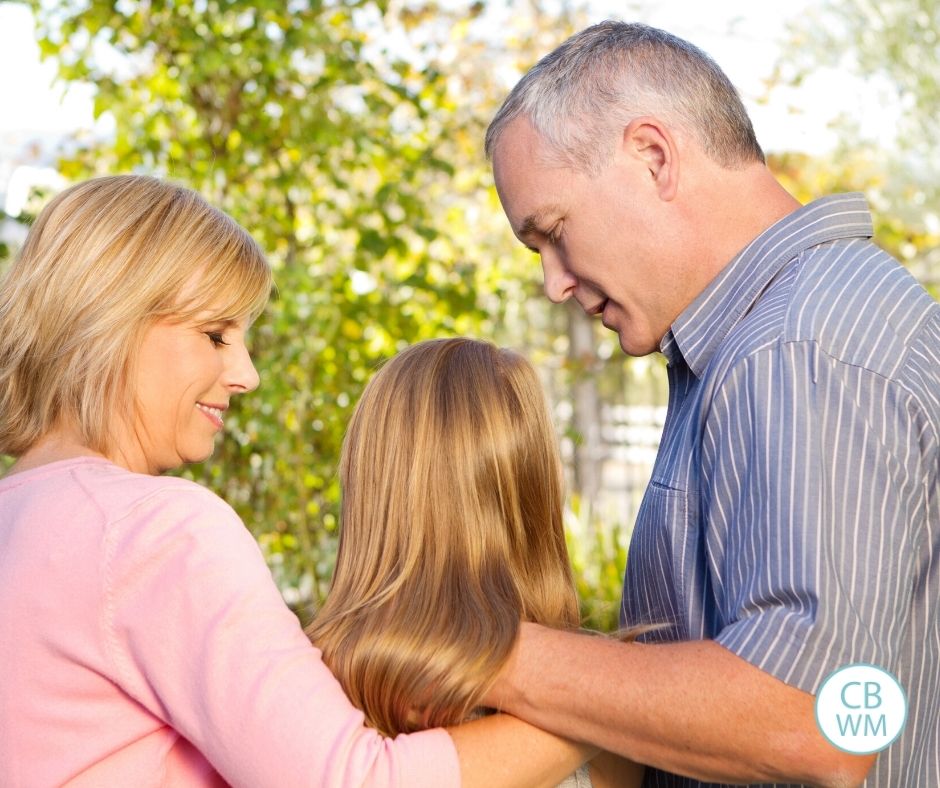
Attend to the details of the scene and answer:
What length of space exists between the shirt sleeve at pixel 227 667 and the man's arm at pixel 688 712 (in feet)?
0.62

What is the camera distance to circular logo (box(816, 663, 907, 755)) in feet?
4.33

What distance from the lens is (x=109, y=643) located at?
1.46 metres

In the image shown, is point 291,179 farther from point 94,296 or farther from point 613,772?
point 613,772

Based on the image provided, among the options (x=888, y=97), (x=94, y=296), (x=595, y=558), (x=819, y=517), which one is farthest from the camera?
(x=888, y=97)

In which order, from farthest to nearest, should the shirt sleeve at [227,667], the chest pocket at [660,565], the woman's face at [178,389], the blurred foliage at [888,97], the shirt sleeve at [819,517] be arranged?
the blurred foliage at [888,97] → the woman's face at [178,389] → the chest pocket at [660,565] → the shirt sleeve at [227,667] → the shirt sleeve at [819,517]

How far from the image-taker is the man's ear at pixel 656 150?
5.85 ft

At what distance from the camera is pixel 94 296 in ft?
5.56

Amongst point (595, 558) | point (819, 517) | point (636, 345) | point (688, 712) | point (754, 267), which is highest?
point (754, 267)

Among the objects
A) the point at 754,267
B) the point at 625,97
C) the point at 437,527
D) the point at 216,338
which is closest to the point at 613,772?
the point at 437,527

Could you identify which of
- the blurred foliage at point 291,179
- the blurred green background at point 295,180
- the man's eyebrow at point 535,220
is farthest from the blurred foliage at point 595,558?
the man's eyebrow at point 535,220

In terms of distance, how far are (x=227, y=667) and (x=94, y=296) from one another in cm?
62

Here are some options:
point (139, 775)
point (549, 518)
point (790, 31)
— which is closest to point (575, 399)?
point (790, 31)

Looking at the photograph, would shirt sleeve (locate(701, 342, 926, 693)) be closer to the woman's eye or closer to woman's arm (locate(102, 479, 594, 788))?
woman's arm (locate(102, 479, 594, 788))

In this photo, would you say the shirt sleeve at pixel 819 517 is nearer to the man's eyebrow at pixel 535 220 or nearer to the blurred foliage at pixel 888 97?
the man's eyebrow at pixel 535 220
